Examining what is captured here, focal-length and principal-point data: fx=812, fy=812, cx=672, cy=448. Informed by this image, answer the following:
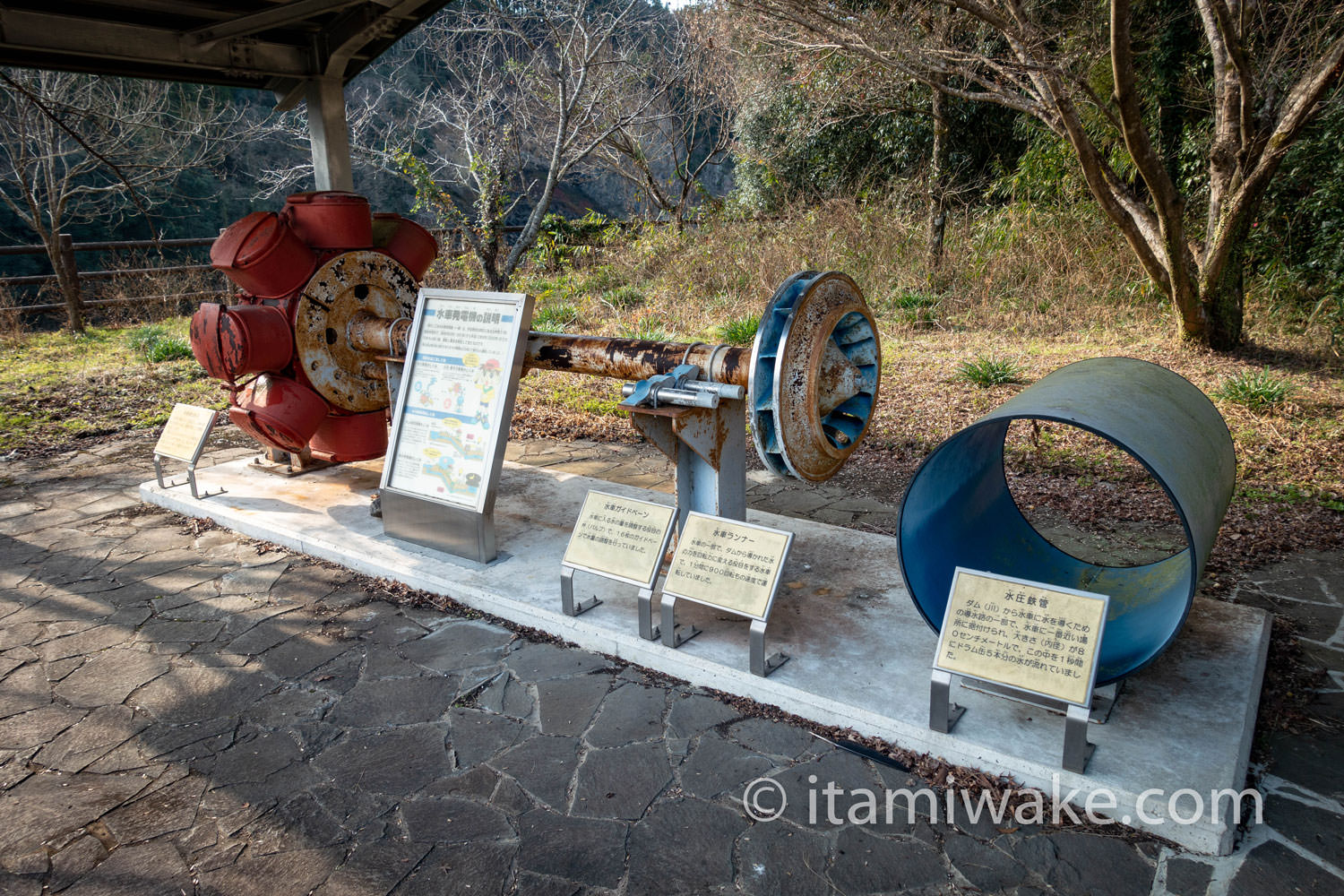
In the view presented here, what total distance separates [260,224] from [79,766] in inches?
117

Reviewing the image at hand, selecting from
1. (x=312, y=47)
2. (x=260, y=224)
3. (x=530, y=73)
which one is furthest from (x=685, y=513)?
(x=530, y=73)

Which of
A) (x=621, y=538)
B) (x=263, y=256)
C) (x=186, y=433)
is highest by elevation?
(x=263, y=256)

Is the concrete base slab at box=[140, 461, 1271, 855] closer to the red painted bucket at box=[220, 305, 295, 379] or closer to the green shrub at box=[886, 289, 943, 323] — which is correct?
the red painted bucket at box=[220, 305, 295, 379]

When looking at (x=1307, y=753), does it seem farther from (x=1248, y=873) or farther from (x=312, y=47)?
(x=312, y=47)

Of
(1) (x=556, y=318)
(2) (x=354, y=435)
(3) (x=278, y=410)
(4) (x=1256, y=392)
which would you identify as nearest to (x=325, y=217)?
(3) (x=278, y=410)

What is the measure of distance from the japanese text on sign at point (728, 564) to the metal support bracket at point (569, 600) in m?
0.57

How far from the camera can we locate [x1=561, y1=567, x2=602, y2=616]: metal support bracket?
3.53 m

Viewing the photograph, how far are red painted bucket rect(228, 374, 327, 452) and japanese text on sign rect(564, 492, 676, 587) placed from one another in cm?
230

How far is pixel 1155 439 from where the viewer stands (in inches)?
99.1

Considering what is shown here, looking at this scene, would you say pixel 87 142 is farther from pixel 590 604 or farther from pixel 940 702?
pixel 940 702

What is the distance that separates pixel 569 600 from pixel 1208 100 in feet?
31.0

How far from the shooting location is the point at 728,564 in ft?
10.0

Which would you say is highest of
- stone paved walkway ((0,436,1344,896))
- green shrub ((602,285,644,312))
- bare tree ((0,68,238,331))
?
bare tree ((0,68,238,331))

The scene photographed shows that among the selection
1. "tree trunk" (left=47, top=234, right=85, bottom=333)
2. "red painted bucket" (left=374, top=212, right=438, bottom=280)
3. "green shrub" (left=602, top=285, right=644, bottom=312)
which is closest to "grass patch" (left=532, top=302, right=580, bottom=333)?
"green shrub" (left=602, top=285, right=644, bottom=312)
